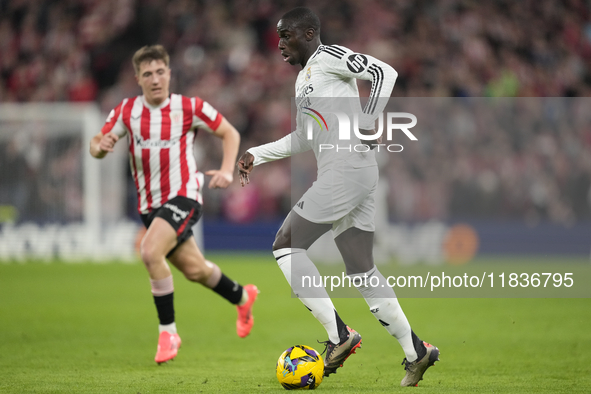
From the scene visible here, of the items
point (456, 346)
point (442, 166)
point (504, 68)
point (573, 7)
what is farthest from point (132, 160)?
point (573, 7)

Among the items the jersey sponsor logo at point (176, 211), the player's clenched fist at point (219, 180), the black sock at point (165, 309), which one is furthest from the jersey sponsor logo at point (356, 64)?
the black sock at point (165, 309)

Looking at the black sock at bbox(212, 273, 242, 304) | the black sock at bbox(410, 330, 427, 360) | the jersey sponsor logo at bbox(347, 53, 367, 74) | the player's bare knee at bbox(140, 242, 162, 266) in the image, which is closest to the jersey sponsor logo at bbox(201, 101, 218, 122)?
the player's bare knee at bbox(140, 242, 162, 266)

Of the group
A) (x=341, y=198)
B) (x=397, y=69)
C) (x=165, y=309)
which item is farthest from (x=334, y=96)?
(x=397, y=69)

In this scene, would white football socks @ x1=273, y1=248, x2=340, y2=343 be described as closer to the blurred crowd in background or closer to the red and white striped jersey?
the red and white striped jersey

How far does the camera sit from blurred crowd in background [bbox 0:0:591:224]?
14.3 metres

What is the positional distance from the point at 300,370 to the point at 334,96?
5.54 feet

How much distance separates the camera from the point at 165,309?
19.9 ft

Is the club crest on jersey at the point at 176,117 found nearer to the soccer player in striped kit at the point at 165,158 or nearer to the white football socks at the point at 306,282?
the soccer player in striped kit at the point at 165,158

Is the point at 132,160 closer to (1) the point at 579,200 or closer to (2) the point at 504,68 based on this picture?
(1) the point at 579,200

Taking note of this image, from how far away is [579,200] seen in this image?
14.4m

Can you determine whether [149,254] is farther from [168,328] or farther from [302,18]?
[302,18]

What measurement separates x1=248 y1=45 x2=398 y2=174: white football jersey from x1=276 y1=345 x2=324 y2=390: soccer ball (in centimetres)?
115

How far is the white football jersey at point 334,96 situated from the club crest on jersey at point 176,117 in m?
1.72

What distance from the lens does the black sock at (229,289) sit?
21.9ft
